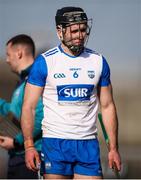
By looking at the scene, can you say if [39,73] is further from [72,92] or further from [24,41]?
[24,41]

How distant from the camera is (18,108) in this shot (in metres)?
5.59

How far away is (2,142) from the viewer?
221 inches

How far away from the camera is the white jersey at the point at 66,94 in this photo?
15.3 feet

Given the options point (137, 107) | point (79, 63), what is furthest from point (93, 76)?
point (137, 107)

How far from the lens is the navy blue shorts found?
465 cm

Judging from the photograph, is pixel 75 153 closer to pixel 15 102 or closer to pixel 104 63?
pixel 104 63

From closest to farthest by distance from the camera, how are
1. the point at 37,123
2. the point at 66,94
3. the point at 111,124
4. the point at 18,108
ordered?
the point at 66,94 → the point at 111,124 → the point at 37,123 → the point at 18,108

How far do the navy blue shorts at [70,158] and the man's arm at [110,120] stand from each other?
133 mm

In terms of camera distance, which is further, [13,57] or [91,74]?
[13,57]

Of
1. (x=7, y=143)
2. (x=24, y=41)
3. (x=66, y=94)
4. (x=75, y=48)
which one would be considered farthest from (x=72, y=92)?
A: (x=24, y=41)

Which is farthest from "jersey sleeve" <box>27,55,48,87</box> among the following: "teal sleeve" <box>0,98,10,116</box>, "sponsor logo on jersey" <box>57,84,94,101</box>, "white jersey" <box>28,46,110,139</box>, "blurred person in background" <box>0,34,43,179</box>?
"teal sleeve" <box>0,98,10,116</box>

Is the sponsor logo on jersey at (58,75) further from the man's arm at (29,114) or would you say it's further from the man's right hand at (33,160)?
the man's right hand at (33,160)

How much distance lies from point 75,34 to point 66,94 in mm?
374

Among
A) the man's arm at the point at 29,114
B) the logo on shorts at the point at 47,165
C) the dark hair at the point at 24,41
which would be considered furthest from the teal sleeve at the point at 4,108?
the logo on shorts at the point at 47,165
